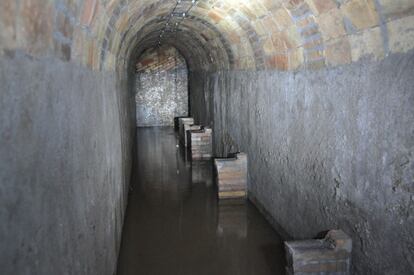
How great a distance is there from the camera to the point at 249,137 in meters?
7.51

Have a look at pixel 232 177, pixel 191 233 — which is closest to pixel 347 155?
pixel 191 233

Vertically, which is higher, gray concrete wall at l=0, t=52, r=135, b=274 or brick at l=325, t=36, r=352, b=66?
brick at l=325, t=36, r=352, b=66

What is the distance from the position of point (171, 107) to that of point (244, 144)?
11.3m

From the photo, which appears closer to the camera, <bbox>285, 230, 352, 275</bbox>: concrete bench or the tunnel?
the tunnel

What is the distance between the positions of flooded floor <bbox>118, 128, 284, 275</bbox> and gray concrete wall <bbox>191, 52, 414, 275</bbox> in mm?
505

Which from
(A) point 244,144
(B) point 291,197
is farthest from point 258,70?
(B) point 291,197

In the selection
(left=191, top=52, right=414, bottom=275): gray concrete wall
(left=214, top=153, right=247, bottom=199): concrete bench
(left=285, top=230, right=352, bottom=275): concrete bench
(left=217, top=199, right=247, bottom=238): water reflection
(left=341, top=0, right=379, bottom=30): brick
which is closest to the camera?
(left=191, top=52, right=414, bottom=275): gray concrete wall

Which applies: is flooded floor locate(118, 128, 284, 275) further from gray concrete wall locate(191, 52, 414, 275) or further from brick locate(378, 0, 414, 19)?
brick locate(378, 0, 414, 19)

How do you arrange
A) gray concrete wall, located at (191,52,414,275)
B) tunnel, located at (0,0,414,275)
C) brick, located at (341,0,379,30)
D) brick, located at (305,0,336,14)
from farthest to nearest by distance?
1. brick, located at (305,0,336,14)
2. brick, located at (341,0,379,30)
3. gray concrete wall, located at (191,52,414,275)
4. tunnel, located at (0,0,414,275)

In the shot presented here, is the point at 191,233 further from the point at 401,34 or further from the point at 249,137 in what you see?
the point at 401,34

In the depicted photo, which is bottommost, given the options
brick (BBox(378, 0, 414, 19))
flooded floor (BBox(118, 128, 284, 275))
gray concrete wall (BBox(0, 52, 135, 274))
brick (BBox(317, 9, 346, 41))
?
flooded floor (BBox(118, 128, 284, 275))

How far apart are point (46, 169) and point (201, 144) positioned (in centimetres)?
937

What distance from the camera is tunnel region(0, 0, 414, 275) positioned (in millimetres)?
1615

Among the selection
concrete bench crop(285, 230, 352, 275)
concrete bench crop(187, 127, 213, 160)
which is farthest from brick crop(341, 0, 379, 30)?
concrete bench crop(187, 127, 213, 160)
